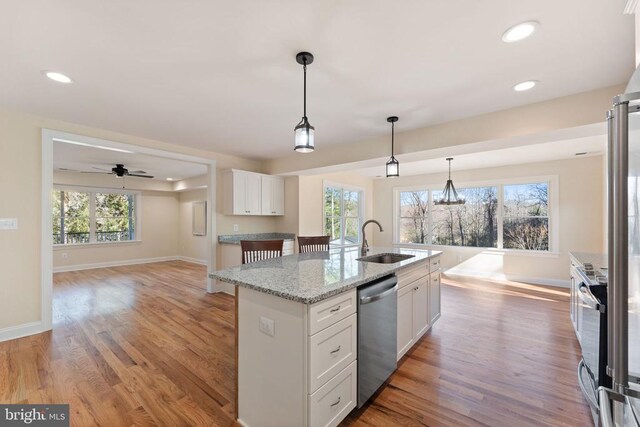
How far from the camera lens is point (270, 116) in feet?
10.3

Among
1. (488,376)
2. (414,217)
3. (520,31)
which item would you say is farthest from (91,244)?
(520,31)

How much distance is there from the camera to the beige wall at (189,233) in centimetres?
800

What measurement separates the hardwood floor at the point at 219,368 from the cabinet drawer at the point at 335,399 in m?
0.16

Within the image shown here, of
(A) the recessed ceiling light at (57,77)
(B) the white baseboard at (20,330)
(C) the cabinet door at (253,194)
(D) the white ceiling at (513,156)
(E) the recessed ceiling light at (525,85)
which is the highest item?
(A) the recessed ceiling light at (57,77)

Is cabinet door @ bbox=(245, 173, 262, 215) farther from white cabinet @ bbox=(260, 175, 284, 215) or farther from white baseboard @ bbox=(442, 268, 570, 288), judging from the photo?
white baseboard @ bbox=(442, 268, 570, 288)

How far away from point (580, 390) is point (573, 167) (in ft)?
15.2

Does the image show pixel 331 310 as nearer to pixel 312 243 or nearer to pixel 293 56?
pixel 293 56

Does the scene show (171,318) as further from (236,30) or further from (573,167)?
(573,167)

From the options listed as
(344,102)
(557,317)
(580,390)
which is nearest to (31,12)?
(344,102)

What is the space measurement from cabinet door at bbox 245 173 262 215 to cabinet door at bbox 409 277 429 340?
3232mm

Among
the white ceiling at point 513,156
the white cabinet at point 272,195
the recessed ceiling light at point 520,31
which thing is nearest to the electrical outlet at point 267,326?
the recessed ceiling light at point 520,31

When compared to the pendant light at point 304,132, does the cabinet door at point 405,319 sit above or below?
A: below

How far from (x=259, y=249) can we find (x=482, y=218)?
5251 millimetres

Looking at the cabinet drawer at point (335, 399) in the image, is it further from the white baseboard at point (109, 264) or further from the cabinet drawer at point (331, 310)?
the white baseboard at point (109, 264)
